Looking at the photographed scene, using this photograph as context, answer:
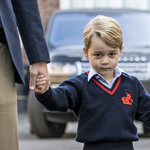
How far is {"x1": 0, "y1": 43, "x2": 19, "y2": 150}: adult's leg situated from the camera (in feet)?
5.66

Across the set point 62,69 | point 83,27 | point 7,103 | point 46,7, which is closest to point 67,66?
point 62,69

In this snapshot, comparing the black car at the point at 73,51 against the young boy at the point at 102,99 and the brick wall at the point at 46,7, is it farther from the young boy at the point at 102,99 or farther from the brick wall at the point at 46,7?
the brick wall at the point at 46,7

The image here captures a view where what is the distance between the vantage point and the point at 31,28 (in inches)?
73.0

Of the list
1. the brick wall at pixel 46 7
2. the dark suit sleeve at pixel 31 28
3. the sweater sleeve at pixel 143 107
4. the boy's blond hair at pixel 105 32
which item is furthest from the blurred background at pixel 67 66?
the brick wall at pixel 46 7

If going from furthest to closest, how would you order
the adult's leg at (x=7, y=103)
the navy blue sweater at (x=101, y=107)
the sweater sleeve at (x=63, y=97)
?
the navy blue sweater at (x=101, y=107), the sweater sleeve at (x=63, y=97), the adult's leg at (x=7, y=103)

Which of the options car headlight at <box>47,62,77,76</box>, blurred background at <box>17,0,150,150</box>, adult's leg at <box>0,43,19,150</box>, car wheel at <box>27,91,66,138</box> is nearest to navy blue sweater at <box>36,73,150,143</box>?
adult's leg at <box>0,43,19,150</box>

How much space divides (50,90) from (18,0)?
1.68 feet

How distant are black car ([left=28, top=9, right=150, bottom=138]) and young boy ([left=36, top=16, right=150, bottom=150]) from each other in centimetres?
259

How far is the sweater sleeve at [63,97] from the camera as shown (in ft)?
6.56

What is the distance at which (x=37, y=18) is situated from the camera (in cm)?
188

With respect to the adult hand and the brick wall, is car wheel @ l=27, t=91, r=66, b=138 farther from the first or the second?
the brick wall

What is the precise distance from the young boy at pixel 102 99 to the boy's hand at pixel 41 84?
0.49ft

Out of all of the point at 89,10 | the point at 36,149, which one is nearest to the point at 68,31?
the point at 89,10

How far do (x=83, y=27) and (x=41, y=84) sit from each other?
3.88 m
